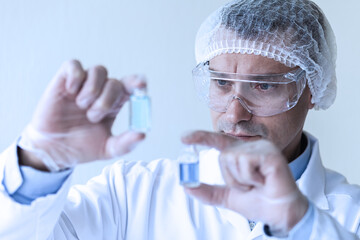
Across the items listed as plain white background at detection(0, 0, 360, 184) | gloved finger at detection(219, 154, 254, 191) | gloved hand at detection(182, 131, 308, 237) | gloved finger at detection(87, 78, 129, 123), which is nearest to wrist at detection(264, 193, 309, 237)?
gloved hand at detection(182, 131, 308, 237)

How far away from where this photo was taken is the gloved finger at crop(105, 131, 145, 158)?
1169 millimetres

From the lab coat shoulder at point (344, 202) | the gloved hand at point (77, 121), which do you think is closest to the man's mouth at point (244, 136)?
the lab coat shoulder at point (344, 202)

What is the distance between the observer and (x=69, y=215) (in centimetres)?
163

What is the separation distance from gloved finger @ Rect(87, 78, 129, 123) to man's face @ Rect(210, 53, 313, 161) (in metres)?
0.59

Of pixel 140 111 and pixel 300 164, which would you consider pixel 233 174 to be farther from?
pixel 300 164

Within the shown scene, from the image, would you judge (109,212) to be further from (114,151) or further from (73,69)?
(73,69)

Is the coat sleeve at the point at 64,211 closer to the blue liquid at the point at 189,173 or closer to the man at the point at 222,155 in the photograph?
the man at the point at 222,155

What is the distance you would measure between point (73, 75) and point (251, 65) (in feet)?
2.54

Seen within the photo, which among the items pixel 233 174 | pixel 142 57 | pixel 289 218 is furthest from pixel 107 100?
pixel 142 57

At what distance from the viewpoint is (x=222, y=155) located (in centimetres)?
124

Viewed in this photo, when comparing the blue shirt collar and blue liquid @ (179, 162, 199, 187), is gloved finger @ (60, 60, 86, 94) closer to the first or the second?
blue liquid @ (179, 162, 199, 187)

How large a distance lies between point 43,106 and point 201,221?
831mm

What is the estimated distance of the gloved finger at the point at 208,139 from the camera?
1.22 m

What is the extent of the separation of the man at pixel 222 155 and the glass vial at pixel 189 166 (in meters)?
0.04
